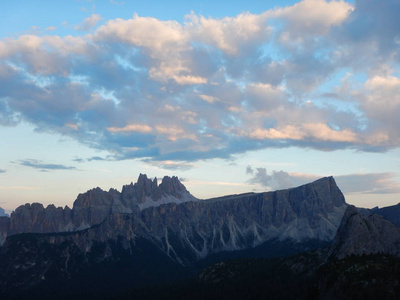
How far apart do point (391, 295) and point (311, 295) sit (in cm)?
4458

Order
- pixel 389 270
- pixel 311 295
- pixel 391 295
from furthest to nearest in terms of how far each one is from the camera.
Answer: pixel 311 295, pixel 389 270, pixel 391 295

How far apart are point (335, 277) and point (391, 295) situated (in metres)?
25.6

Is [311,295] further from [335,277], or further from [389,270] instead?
[389,270]

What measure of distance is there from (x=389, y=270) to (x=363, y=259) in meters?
23.5

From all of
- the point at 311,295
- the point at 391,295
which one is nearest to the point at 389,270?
the point at 391,295

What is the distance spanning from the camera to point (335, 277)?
16900 centimetres

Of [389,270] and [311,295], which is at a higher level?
[389,270]

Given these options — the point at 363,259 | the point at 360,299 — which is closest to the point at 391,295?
the point at 360,299

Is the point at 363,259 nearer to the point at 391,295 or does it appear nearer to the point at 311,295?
the point at 311,295

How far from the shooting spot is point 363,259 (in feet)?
613

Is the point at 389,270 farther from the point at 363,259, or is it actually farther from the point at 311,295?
the point at 311,295

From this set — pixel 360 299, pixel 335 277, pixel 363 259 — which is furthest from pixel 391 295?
pixel 363 259

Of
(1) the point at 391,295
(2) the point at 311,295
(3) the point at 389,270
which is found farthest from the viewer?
(2) the point at 311,295

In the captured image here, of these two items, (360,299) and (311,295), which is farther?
(311,295)
